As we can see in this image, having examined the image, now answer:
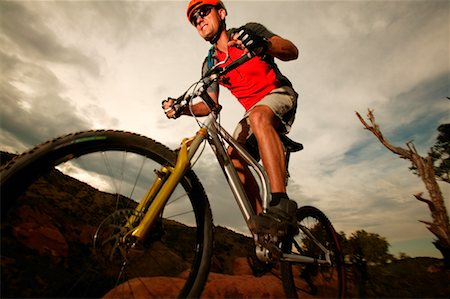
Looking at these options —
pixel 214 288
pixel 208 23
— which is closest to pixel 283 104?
pixel 208 23

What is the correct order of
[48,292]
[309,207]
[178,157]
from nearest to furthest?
[48,292] → [178,157] → [309,207]

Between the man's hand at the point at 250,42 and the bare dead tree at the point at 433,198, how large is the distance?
940 centimetres

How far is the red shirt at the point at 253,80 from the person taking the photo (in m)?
3.04

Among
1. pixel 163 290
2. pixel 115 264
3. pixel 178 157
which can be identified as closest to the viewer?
pixel 115 264

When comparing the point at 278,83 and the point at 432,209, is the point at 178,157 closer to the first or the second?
the point at 278,83

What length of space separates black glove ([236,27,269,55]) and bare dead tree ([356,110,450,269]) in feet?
30.9

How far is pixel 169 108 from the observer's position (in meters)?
2.58

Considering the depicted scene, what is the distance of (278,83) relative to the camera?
2.99 metres

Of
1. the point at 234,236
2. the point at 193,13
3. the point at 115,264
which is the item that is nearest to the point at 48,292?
the point at 115,264

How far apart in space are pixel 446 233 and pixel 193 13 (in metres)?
12.1

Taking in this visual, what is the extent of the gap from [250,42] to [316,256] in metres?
2.80

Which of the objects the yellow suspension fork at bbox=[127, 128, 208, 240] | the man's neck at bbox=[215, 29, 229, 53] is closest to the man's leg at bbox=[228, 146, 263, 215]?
the yellow suspension fork at bbox=[127, 128, 208, 240]

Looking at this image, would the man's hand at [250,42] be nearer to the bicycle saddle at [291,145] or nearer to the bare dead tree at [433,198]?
the bicycle saddle at [291,145]

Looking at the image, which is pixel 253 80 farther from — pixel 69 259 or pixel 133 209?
pixel 69 259
